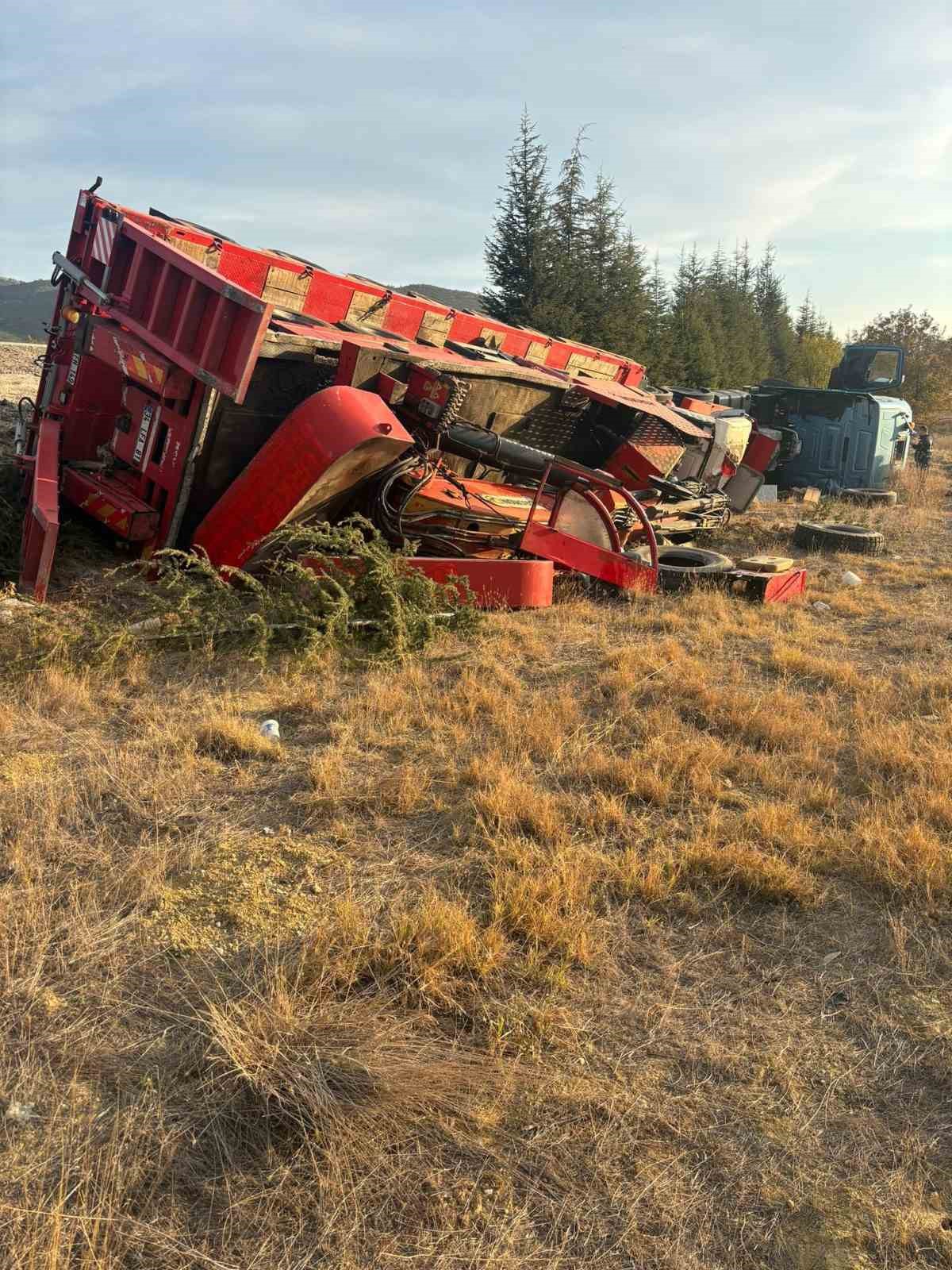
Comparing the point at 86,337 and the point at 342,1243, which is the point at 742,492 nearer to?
the point at 86,337

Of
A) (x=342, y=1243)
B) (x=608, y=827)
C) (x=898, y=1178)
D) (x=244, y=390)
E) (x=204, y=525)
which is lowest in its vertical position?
(x=342, y=1243)

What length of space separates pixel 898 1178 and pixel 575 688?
3.12 m

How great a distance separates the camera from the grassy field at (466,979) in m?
1.83

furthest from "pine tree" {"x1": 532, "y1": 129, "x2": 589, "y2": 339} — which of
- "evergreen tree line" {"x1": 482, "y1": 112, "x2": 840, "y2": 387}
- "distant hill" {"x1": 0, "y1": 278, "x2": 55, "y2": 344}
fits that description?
"distant hill" {"x1": 0, "y1": 278, "x2": 55, "y2": 344}

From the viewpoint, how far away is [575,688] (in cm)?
491

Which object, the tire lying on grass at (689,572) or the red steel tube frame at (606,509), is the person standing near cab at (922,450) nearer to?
the tire lying on grass at (689,572)

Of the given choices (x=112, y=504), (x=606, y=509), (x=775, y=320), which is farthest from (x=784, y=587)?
(x=775, y=320)

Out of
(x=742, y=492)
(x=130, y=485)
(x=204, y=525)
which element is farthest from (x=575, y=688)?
(x=742, y=492)

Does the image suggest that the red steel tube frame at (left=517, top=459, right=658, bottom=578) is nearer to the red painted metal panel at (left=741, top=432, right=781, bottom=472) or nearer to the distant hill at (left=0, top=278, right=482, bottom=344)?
the red painted metal panel at (left=741, top=432, right=781, bottom=472)

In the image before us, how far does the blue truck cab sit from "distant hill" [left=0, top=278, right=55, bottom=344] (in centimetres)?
5006

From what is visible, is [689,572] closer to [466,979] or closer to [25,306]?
[466,979]

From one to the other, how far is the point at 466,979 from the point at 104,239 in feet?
18.7

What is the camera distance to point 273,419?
5.79 metres

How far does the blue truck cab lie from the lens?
13.0 metres
